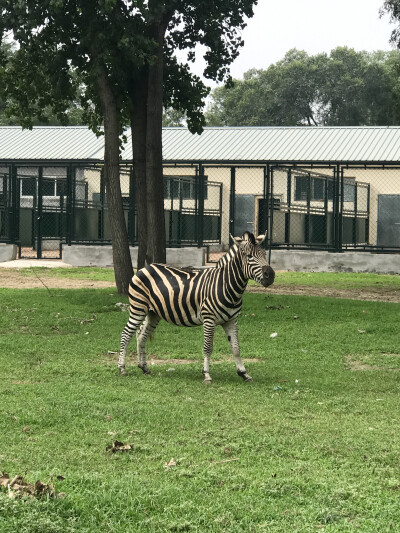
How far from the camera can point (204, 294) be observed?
9031 millimetres

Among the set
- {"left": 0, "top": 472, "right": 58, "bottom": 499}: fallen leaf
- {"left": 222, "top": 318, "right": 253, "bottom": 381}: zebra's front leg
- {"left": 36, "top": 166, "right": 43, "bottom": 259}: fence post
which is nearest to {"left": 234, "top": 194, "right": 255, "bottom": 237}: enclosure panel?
{"left": 36, "top": 166, "right": 43, "bottom": 259}: fence post

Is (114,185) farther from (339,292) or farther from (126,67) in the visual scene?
(339,292)

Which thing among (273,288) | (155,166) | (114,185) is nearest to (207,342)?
(155,166)

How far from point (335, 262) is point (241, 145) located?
12.7m

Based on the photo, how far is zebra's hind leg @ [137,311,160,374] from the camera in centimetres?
932

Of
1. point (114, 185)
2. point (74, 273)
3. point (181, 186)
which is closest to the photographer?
point (114, 185)

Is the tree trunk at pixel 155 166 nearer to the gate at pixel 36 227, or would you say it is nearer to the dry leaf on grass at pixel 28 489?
the gate at pixel 36 227

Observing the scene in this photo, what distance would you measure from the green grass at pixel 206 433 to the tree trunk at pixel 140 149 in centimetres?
457

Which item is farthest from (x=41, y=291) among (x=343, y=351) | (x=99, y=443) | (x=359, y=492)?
(x=359, y=492)

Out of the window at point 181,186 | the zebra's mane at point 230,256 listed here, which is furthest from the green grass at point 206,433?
the window at point 181,186

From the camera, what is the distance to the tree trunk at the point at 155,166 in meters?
16.0

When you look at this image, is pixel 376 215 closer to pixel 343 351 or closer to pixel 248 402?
pixel 343 351

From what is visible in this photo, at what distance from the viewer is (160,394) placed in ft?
26.6

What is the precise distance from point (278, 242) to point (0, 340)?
14.0 metres
